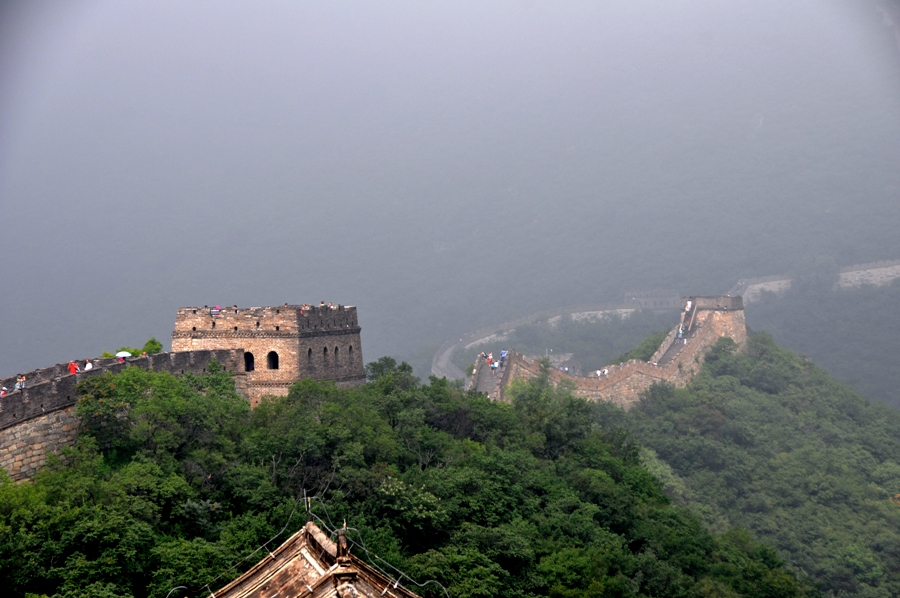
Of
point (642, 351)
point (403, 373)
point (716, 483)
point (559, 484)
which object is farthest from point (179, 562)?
point (642, 351)

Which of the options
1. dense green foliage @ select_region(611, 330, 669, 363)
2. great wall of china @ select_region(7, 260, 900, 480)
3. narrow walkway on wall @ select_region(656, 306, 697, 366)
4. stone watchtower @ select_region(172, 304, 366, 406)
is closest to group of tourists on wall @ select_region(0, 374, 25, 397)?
great wall of china @ select_region(7, 260, 900, 480)

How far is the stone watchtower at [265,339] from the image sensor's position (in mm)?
27188

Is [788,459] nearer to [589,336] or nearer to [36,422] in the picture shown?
[36,422]

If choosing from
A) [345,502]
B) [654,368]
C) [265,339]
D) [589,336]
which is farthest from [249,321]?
[589,336]

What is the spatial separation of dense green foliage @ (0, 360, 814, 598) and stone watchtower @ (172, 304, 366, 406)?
1458 millimetres

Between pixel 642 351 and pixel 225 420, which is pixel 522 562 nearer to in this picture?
pixel 225 420

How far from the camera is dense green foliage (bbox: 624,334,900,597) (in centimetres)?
3856

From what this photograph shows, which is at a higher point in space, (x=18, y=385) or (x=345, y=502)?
(x=18, y=385)

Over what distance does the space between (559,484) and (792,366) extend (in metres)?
36.2

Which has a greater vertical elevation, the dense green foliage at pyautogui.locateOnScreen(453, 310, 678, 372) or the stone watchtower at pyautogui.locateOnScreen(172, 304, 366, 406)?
the stone watchtower at pyautogui.locateOnScreen(172, 304, 366, 406)

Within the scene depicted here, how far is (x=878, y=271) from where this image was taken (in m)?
102

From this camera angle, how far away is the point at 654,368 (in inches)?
1975

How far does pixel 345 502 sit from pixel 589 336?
79.5 metres

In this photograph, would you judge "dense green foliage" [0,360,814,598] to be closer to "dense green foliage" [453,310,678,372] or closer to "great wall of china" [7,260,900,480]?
"great wall of china" [7,260,900,480]
